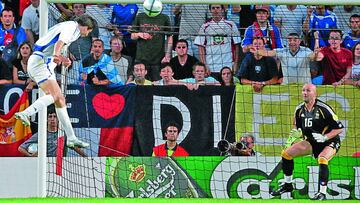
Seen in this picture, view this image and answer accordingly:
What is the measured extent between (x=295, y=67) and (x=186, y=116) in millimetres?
2063

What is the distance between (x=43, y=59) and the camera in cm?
1294

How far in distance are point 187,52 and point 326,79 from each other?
2.47 m

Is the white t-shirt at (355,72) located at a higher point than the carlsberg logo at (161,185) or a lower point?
higher

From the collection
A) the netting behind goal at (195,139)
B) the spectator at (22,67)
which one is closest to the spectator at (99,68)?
the netting behind goal at (195,139)

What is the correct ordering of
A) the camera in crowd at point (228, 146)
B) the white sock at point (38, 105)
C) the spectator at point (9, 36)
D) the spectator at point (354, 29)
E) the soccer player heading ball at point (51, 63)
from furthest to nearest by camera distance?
the spectator at point (354, 29)
the spectator at point (9, 36)
the camera in crowd at point (228, 146)
the soccer player heading ball at point (51, 63)
the white sock at point (38, 105)

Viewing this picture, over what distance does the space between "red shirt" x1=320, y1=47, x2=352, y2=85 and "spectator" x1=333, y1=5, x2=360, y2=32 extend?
112 centimetres

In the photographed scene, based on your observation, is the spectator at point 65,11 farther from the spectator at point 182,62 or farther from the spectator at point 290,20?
the spectator at point 290,20

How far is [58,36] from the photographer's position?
42.1ft

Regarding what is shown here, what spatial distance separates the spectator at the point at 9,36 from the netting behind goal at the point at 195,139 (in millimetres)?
1265

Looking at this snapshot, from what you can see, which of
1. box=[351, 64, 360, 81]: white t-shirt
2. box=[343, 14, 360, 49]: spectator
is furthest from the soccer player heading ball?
box=[343, 14, 360, 49]: spectator

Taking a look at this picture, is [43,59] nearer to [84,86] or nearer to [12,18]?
[84,86]

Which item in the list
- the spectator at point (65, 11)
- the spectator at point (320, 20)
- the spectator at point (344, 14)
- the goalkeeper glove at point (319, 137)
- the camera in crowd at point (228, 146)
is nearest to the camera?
the goalkeeper glove at point (319, 137)

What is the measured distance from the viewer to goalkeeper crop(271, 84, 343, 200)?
1370cm

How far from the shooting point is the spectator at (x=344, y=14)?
1714 cm
